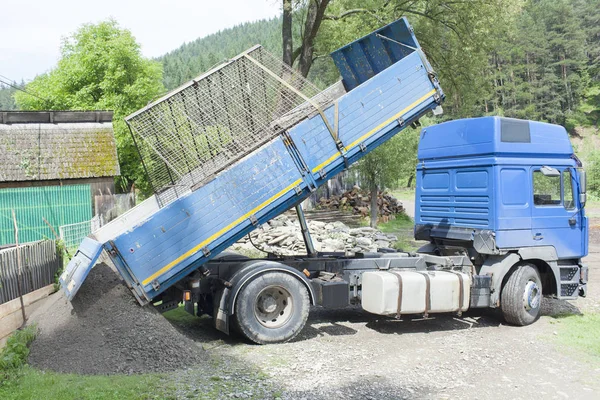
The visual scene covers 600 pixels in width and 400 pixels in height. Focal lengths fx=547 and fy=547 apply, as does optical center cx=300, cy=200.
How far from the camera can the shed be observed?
19.1 metres

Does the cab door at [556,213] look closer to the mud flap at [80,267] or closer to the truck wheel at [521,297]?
the truck wheel at [521,297]

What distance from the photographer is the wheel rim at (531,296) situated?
29.4 ft

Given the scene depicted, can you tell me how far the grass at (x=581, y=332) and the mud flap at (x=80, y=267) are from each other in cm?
673

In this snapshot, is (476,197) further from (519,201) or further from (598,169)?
(598,169)

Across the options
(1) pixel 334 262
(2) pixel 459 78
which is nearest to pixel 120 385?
(1) pixel 334 262

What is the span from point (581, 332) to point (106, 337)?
23.1 feet

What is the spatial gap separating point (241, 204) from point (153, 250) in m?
1.33

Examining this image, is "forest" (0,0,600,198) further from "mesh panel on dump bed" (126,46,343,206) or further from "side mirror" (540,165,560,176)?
"side mirror" (540,165,560,176)

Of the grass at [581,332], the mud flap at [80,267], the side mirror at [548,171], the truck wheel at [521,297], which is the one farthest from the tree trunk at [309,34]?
the mud flap at [80,267]

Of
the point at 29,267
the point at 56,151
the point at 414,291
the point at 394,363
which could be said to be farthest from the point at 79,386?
the point at 56,151

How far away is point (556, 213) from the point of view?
924 centimetres

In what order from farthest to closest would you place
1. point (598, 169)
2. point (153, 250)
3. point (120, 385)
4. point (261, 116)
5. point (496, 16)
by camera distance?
point (598, 169) → point (496, 16) → point (261, 116) → point (153, 250) → point (120, 385)

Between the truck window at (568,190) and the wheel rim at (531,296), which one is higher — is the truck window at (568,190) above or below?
above

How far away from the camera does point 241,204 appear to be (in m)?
7.59
